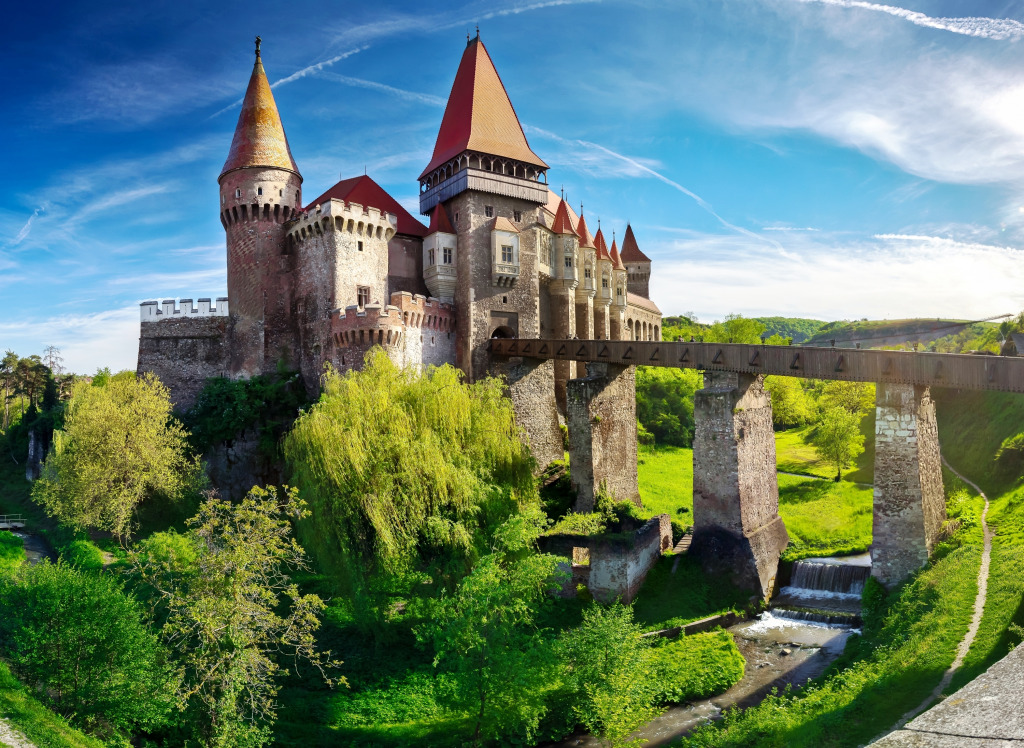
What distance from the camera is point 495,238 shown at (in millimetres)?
35594

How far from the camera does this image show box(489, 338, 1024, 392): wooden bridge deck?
711 inches

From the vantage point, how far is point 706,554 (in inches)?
965

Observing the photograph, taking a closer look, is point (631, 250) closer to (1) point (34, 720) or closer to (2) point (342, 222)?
(2) point (342, 222)

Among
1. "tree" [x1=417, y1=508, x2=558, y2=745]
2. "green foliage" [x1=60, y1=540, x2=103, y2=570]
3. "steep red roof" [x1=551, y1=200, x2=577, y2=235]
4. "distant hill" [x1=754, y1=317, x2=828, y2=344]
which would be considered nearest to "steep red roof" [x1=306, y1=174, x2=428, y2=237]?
"steep red roof" [x1=551, y1=200, x2=577, y2=235]

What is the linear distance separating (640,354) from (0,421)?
200 ft

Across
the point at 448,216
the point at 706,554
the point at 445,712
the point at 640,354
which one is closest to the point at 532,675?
the point at 445,712

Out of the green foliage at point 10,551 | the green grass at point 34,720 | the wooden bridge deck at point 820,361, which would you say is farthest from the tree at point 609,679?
the green foliage at point 10,551

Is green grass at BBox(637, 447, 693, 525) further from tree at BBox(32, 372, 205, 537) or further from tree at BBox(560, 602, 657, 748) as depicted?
tree at BBox(32, 372, 205, 537)

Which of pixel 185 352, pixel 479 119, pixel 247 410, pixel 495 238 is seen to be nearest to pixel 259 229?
pixel 185 352

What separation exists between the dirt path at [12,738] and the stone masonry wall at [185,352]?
846 inches

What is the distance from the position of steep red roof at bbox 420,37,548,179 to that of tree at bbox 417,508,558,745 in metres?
25.5

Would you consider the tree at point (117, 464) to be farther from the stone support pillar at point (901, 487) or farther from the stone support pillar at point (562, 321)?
the stone support pillar at point (901, 487)

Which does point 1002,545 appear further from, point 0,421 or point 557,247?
point 0,421

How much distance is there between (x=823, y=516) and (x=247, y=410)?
28897 mm
